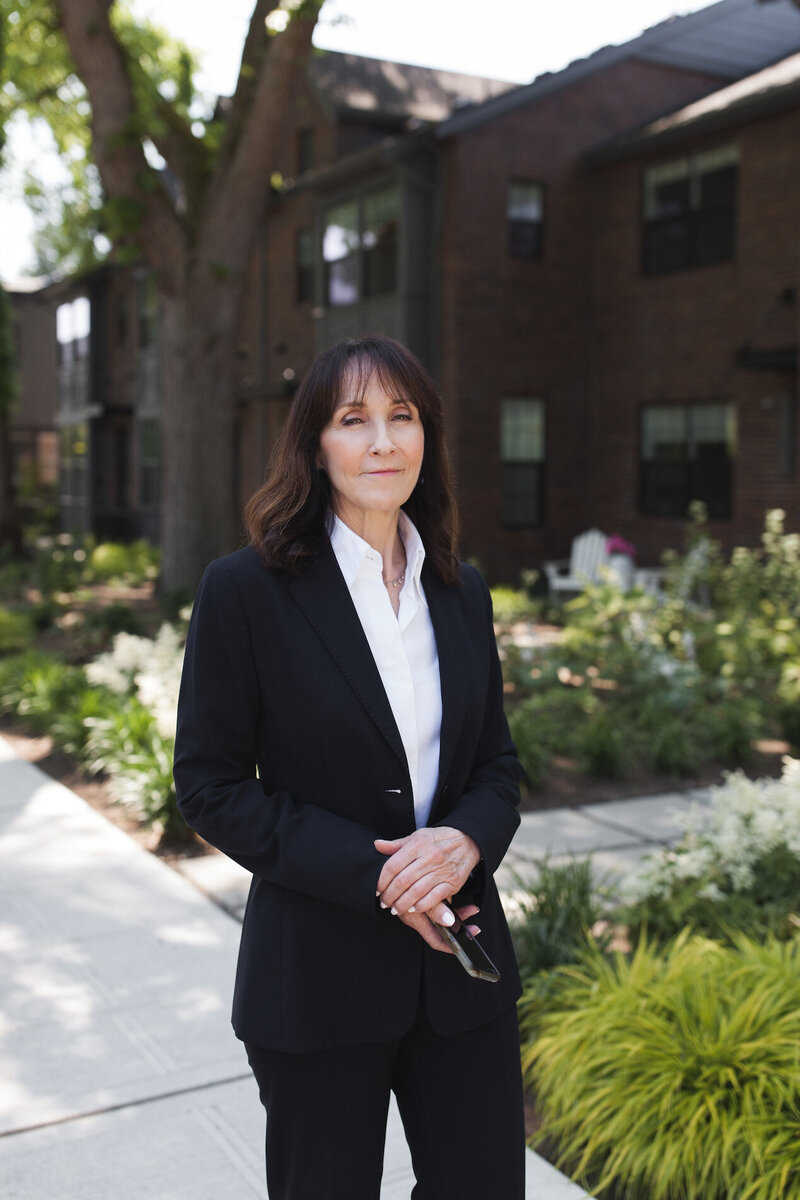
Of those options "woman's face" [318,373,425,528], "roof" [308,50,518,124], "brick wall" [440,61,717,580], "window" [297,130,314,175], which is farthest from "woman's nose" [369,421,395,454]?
"window" [297,130,314,175]

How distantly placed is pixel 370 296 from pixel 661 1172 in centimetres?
1633

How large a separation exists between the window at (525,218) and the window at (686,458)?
9.55 ft

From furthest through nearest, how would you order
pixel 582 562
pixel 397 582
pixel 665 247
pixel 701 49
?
pixel 701 49, pixel 665 247, pixel 582 562, pixel 397 582

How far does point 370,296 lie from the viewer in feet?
59.3

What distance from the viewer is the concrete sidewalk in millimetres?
3230

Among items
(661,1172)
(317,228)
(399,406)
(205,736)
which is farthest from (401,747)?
(317,228)

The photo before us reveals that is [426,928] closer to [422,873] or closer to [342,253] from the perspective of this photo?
[422,873]

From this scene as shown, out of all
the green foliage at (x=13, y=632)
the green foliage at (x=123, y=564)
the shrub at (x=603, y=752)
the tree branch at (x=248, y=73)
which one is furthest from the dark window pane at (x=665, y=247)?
the shrub at (x=603, y=752)

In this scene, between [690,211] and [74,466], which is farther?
[74,466]

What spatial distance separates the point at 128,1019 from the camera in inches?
164

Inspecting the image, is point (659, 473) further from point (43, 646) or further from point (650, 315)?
point (43, 646)

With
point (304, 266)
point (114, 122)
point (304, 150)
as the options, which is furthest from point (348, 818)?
point (304, 150)

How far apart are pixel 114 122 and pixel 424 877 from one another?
35.1 ft

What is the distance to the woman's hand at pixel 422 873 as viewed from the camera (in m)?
1.96
